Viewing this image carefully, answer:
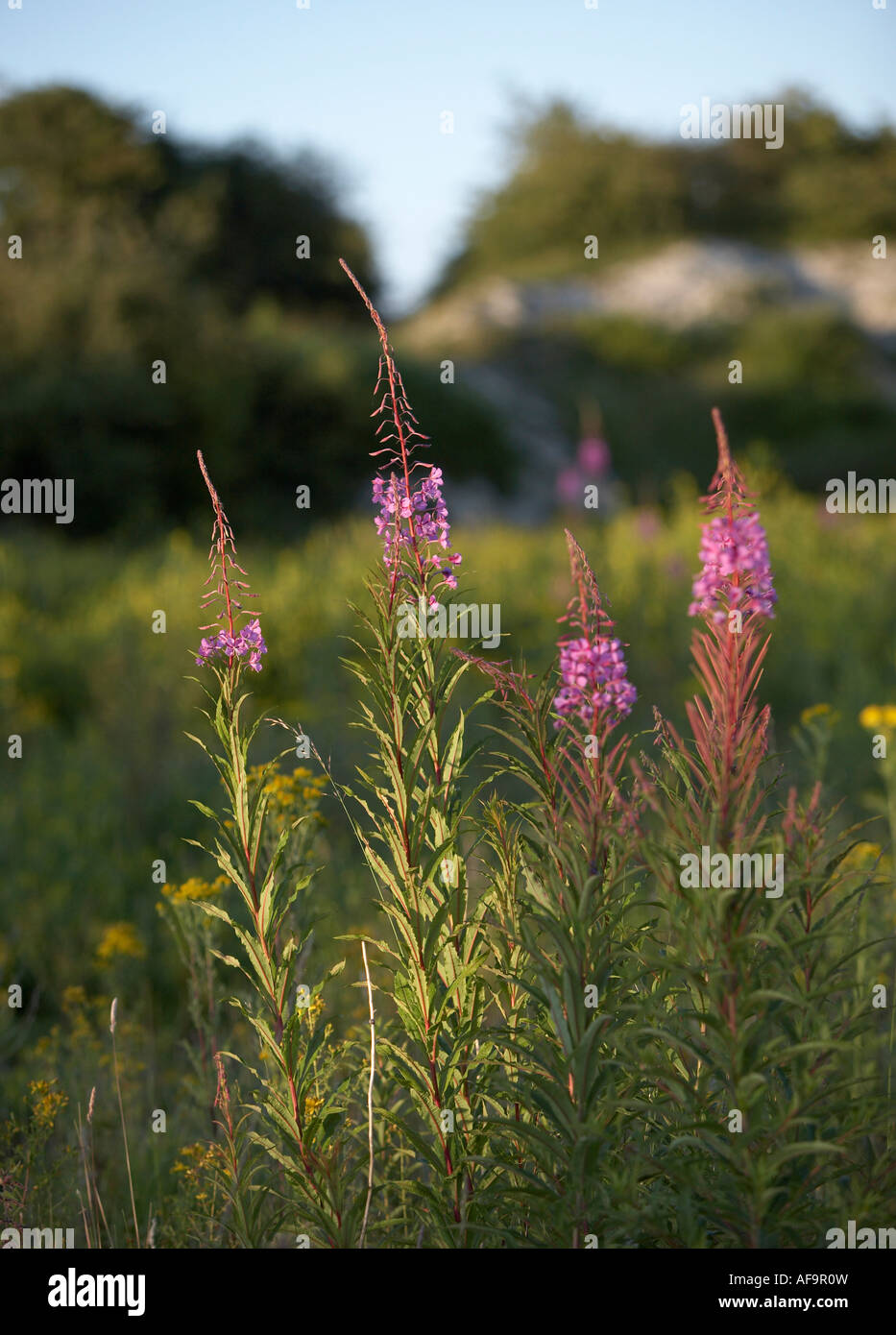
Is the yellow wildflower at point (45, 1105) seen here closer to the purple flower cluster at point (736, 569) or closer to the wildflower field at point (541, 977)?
the wildflower field at point (541, 977)

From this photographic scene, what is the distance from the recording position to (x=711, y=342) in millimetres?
27688

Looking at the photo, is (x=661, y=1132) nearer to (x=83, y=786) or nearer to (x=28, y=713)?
(x=83, y=786)

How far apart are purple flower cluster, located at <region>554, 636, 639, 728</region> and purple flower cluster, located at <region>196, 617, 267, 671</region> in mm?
453

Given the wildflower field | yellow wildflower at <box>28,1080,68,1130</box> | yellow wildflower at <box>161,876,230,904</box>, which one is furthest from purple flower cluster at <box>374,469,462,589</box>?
yellow wildflower at <box>28,1080,68,1130</box>

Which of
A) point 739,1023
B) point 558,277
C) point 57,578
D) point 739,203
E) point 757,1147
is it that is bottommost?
point 757,1147

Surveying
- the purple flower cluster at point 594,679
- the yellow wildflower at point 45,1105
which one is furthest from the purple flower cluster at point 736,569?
the yellow wildflower at point 45,1105

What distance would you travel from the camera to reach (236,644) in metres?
1.63

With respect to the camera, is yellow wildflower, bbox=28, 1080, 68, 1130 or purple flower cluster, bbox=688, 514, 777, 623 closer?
purple flower cluster, bbox=688, 514, 777, 623

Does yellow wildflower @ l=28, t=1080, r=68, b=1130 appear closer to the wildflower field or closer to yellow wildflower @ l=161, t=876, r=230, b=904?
the wildflower field

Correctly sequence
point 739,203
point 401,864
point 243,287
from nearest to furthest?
point 401,864 < point 243,287 < point 739,203

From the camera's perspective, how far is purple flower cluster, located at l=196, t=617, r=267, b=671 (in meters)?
1.62

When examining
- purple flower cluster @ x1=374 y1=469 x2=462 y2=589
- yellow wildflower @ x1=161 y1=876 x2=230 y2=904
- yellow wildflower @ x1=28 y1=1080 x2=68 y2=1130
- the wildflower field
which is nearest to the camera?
the wildflower field

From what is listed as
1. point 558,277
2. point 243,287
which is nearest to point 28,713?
point 243,287

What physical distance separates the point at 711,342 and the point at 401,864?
2826cm
